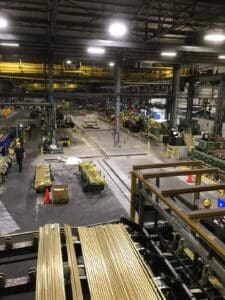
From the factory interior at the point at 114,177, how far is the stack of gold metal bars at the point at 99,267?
0.05 feet

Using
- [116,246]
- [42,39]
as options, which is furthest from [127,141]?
[116,246]

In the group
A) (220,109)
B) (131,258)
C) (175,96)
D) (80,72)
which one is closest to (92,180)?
(131,258)

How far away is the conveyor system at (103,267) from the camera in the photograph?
299cm

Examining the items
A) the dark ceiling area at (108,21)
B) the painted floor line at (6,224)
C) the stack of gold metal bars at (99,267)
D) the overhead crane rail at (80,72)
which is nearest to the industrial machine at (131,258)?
the stack of gold metal bars at (99,267)

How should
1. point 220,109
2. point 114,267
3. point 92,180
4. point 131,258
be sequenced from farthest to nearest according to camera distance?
point 220,109 < point 92,180 < point 131,258 < point 114,267

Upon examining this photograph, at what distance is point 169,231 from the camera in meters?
5.19

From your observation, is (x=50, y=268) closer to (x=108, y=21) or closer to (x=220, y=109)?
(x=108, y=21)

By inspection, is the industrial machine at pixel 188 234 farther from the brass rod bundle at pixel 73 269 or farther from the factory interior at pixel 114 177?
the brass rod bundle at pixel 73 269

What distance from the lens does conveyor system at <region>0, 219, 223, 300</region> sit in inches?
118

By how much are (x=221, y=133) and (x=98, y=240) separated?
67.5 feet

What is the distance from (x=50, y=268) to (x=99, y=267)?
0.60 meters

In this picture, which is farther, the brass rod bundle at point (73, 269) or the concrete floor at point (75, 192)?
the concrete floor at point (75, 192)

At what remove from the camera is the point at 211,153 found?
48.9 ft

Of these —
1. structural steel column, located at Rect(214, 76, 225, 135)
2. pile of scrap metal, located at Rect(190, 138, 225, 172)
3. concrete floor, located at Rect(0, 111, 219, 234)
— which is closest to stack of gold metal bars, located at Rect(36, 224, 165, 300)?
concrete floor, located at Rect(0, 111, 219, 234)
